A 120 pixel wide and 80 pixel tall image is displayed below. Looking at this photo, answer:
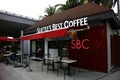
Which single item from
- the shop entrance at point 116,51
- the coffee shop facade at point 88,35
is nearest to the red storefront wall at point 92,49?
the coffee shop facade at point 88,35

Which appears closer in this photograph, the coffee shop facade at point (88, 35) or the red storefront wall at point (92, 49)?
the coffee shop facade at point (88, 35)

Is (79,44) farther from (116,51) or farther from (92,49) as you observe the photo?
(116,51)

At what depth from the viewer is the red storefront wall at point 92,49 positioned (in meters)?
8.09

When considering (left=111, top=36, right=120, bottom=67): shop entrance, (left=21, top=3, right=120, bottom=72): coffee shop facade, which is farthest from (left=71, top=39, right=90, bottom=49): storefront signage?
(left=111, top=36, right=120, bottom=67): shop entrance

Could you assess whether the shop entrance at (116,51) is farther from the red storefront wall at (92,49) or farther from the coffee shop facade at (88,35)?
the red storefront wall at (92,49)

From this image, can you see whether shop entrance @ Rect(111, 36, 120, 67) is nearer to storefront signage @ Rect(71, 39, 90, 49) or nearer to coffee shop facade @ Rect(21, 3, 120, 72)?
coffee shop facade @ Rect(21, 3, 120, 72)

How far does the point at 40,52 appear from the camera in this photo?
591 inches

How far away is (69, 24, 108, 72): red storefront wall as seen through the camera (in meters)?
8.09

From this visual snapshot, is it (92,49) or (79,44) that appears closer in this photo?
(92,49)

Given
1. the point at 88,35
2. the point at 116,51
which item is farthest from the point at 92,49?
the point at 116,51

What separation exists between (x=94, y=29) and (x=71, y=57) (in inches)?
105

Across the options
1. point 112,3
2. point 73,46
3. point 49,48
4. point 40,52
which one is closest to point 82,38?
point 73,46

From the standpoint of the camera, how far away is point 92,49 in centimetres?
865

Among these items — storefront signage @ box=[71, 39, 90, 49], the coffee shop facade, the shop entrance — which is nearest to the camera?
the coffee shop facade
